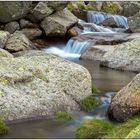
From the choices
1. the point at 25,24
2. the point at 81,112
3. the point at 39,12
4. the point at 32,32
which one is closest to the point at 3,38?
the point at 32,32

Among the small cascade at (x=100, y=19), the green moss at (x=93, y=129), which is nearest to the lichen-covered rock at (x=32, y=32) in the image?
the small cascade at (x=100, y=19)

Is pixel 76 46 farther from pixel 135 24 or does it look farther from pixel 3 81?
pixel 3 81

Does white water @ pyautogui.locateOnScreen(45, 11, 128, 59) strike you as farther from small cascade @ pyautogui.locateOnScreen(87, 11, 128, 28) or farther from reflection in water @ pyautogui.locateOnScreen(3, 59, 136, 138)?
reflection in water @ pyautogui.locateOnScreen(3, 59, 136, 138)

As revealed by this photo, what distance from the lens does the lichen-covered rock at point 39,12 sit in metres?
30.7

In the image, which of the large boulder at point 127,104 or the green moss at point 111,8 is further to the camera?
the green moss at point 111,8

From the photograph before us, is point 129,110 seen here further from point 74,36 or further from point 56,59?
point 74,36

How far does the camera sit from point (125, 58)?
2186 centimetres

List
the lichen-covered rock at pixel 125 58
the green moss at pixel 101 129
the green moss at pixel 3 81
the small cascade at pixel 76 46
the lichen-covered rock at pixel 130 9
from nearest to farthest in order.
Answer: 1. the green moss at pixel 101 129
2. the green moss at pixel 3 81
3. the lichen-covered rock at pixel 125 58
4. the small cascade at pixel 76 46
5. the lichen-covered rock at pixel 130 9

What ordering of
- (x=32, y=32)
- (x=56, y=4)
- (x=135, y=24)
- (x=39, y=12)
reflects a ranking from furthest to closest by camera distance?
(x=135, y=24) < (x=56, y=4) < (x=39, y=12) < (x=32, y=32)

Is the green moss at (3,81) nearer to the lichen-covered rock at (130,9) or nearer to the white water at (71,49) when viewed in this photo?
the white water at (71,49)

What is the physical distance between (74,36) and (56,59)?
55.4 feet

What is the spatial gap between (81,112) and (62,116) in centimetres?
93

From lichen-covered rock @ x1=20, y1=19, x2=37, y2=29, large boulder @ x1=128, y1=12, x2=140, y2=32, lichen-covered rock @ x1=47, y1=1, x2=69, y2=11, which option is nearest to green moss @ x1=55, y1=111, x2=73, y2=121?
lichen-covered rock @ x1=20, y1=19, x2=37, y2=29

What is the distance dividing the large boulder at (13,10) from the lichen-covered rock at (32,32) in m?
1.05
